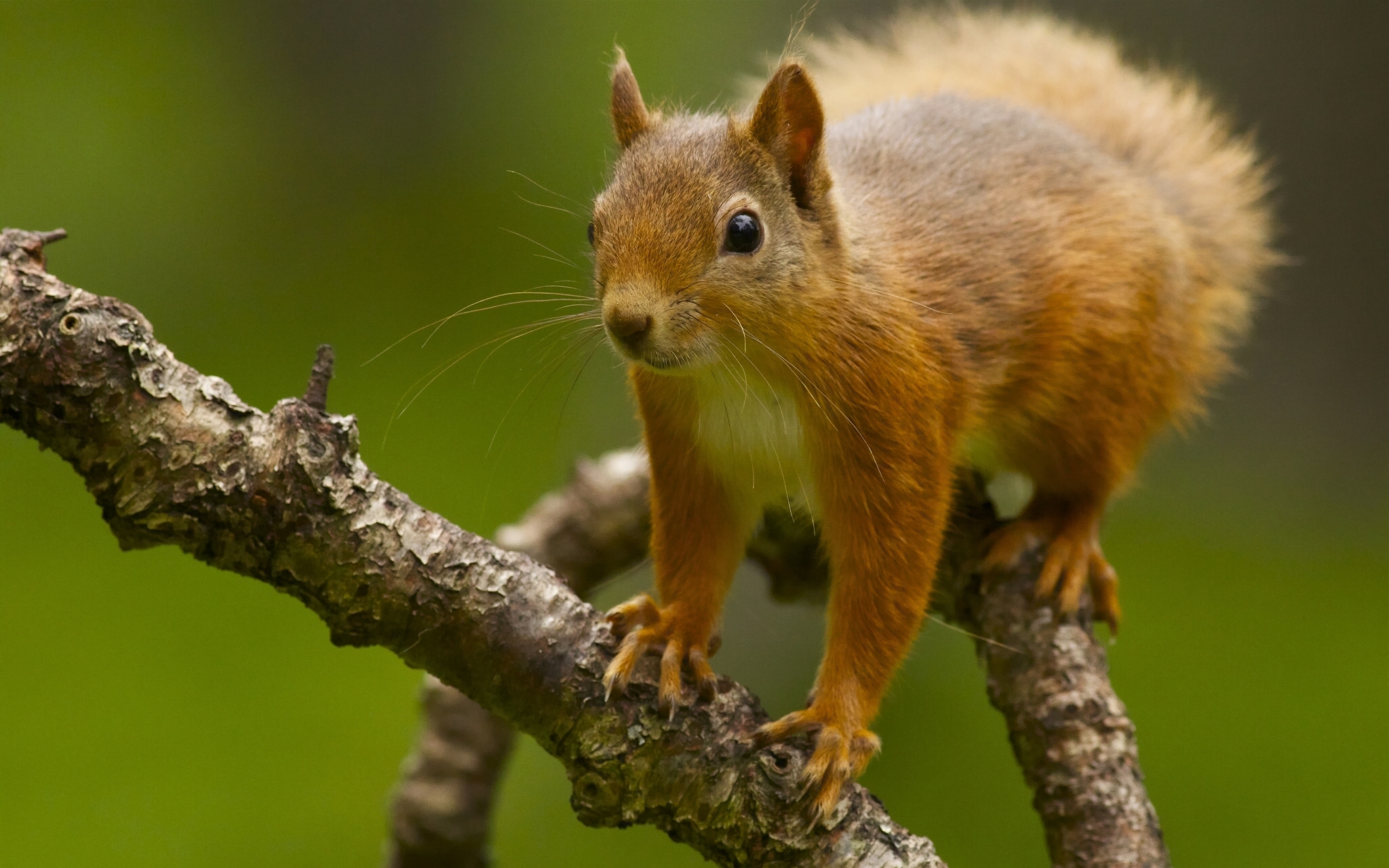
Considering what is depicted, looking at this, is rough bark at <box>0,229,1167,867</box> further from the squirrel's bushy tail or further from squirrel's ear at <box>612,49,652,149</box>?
the squirrel's bushy tail

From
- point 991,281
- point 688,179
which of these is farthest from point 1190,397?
point 688,179

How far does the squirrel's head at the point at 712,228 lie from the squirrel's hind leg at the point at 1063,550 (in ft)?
2.33

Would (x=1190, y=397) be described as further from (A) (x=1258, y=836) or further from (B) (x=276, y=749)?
(B) (x=276, y=749)

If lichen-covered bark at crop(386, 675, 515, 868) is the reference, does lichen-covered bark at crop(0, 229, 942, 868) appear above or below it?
below

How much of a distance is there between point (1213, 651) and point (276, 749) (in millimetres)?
2420

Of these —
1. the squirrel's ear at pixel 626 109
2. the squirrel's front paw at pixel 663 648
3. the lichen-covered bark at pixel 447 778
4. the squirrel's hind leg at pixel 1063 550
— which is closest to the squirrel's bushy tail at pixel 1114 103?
the squirrel's hind leg at pixel 1063 550

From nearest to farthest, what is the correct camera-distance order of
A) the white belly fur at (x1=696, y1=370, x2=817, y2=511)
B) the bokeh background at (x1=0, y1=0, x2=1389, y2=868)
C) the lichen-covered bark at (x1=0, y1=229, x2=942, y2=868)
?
the lichen-covered bark at (x1=0, y1=229, x2=942, y2=868), the white belly fur at (x1=696, y1=370, x2=817, y2=511), the bokeh background at (x1=0, y1=0, x2=1389, y2=868)

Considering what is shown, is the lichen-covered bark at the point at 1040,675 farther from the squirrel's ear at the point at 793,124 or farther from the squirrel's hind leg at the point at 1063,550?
the squirrel's ear at the point at 793,124

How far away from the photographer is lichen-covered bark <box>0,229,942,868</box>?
114 cm

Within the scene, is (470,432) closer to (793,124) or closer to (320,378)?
(793,124)

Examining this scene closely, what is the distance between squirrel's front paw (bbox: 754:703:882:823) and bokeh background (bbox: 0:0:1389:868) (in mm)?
1177

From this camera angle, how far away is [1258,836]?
2867 millimetres

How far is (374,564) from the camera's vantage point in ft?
4.16

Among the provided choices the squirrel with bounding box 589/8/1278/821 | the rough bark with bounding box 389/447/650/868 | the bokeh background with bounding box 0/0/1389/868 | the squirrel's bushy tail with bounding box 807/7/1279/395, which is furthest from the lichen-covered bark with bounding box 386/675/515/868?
the squirrel's bushy tail with bounding box 807/7/1279/395
